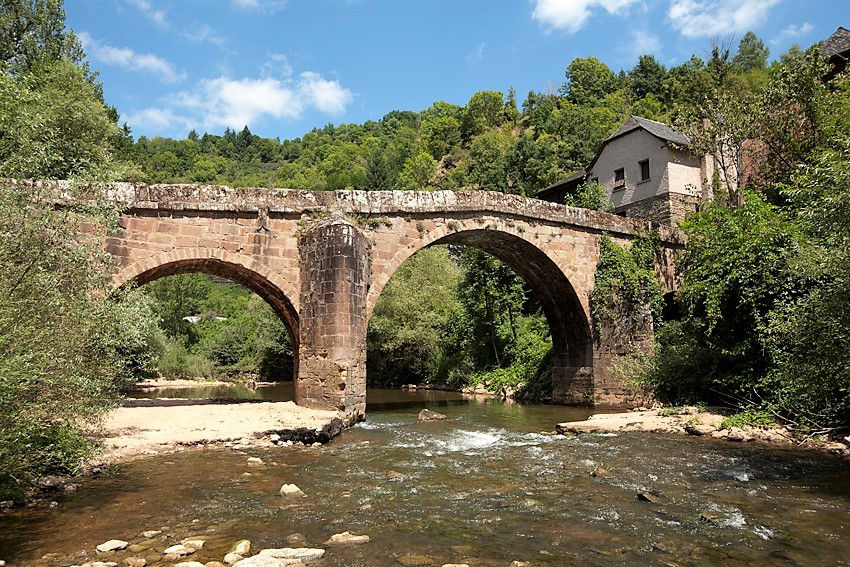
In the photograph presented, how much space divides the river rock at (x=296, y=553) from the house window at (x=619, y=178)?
86.1ft

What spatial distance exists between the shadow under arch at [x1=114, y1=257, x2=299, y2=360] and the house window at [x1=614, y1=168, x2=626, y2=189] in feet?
62.4

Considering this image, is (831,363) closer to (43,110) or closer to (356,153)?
(43,110)

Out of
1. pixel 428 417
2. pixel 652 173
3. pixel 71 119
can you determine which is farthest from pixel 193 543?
pixel 652 173

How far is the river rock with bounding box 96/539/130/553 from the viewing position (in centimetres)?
452

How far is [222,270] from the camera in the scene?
14023 mm

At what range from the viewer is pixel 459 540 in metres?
5.07

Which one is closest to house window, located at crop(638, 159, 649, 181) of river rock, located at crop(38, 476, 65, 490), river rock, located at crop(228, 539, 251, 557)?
river rock, located at crop(38, 476, 65, 490)

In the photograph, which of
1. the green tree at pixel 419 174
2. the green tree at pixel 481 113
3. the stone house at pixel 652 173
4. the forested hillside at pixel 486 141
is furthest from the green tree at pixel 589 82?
the stone house at pixel 652 173

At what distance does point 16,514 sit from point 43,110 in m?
15.6

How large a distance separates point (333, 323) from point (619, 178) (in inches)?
798

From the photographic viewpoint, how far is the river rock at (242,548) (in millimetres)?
4545

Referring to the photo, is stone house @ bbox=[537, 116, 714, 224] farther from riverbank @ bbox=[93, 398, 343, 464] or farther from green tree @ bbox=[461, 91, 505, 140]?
green tree @ bbox=[461, 91, 505, 140]

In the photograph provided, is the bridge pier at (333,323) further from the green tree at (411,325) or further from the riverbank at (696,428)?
the green tree at (411,325)

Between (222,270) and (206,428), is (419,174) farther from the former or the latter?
(206,428)
